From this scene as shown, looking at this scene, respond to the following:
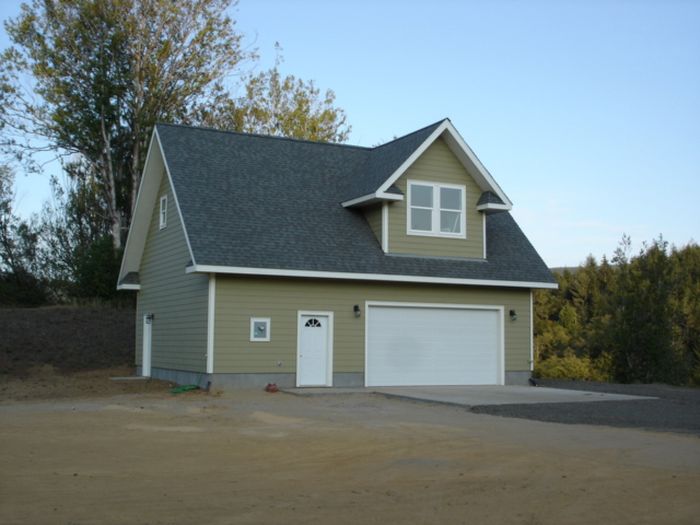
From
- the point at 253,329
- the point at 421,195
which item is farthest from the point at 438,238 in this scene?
the point at 253,329

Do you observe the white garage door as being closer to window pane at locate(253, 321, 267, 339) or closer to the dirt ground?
window pane at locate(253, 321, 267, 339)

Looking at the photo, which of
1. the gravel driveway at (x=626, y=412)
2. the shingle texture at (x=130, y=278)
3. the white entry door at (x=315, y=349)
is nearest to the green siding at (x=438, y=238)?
the white entry door at (x=315, y=349)

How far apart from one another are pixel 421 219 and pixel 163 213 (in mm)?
7357

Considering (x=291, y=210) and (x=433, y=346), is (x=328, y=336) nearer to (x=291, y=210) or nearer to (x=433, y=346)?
(x=433, y=346)

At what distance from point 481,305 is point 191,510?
53.8ft

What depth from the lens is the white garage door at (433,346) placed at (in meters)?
21.5

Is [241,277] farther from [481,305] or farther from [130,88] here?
[130,88]

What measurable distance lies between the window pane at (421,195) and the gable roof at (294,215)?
0.95m

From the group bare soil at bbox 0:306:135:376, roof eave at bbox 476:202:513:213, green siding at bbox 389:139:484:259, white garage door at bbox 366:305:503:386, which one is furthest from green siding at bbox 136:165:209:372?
roof eave at bbox 476:202:513:213

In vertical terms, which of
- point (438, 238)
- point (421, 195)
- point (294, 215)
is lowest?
point (438, 238)

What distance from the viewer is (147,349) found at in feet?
79.8

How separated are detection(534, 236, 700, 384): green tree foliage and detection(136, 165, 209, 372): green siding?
1210 cm

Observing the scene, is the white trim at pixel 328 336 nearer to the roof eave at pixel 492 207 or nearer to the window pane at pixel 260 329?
the window pane at pixel 260 329

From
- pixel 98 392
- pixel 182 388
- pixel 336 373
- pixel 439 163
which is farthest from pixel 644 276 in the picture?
pixel 98 392
